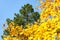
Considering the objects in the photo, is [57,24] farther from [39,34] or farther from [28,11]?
[28,11]

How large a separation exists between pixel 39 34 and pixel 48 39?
2.07 ft

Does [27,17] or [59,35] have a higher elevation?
[27,17]

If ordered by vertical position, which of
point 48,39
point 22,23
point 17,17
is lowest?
point 48,39

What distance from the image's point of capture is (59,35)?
30.6 feet

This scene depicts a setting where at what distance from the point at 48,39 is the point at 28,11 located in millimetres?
23903

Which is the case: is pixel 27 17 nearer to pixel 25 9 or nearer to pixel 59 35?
pixel 25 9

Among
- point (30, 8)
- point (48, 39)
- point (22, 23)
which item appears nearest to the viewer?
point (48, 39)

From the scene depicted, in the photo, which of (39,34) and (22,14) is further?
(22,14)

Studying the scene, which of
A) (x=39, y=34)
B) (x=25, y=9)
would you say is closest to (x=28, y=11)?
(x=25, y=9)

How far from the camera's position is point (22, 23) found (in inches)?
1216

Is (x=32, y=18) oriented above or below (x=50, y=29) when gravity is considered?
above

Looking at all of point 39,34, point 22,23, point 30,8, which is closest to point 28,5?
point 30,8

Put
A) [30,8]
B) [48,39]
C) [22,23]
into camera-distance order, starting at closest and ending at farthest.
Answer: [48,39] → [22,23] → [30,8]

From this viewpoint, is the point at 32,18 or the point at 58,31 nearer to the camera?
the point at 58,31
